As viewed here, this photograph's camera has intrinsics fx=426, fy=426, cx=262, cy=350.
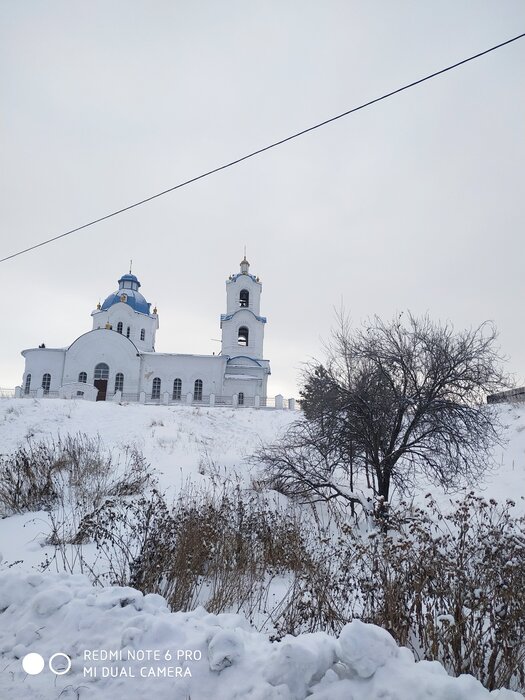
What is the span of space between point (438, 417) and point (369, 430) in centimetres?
153

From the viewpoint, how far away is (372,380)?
9.64 metres

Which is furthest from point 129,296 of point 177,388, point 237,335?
point 177,388

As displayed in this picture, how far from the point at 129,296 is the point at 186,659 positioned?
41.2 m

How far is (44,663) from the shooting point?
268cm

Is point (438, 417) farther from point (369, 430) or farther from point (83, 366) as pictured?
point (83, 366)

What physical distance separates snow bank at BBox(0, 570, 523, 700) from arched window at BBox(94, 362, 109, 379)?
33.0 m

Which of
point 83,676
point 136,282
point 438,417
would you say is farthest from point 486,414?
point 136,282

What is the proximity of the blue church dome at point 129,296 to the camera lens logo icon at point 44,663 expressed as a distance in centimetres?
3978

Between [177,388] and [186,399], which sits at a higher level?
[177,388]

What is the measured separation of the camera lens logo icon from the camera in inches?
103

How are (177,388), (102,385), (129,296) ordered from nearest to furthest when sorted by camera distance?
1. (102,385)
2. (177,388)
3. (129,296)

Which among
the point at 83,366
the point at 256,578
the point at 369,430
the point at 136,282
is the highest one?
the point at 136,282

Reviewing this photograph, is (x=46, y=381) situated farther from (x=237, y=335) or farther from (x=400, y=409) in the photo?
(x=400, y=409)

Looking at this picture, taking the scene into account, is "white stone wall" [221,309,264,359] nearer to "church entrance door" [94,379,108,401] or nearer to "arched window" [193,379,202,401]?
"arched window" [193,379,202,401]
